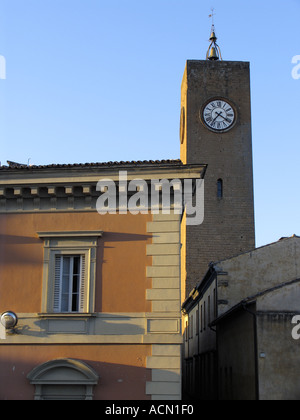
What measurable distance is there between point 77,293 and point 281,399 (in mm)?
6661

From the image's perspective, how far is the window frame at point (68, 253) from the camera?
13898 mm

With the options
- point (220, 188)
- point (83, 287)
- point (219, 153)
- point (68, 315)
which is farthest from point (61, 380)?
point (219, 153)

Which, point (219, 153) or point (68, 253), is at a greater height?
point (219, 153)

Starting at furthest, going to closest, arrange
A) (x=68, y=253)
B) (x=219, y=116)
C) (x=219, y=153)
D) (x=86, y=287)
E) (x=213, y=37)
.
Result: (x=213, y=37), (x=219, y=116), (x=219, y=153), (x=68, y=253), (x=86, y=287)

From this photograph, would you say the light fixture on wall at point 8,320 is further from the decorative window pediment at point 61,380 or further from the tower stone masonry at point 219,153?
the tower stone masonry at point 219,153

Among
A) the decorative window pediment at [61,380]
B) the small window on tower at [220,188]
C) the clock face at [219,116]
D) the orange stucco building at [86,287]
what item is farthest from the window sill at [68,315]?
the clock face at [219,116]

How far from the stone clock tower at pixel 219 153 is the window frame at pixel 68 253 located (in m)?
21.2

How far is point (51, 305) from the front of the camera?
1393 cm

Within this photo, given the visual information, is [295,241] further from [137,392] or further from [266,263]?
[137,392]

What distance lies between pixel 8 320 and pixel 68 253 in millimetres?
2033

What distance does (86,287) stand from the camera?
13922 mm

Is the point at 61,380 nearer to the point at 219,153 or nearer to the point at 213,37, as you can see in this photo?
the point at 219,153

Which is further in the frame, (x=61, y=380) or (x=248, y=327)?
(x=248, y=327)

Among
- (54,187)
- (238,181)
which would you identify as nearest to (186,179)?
(54,187)
